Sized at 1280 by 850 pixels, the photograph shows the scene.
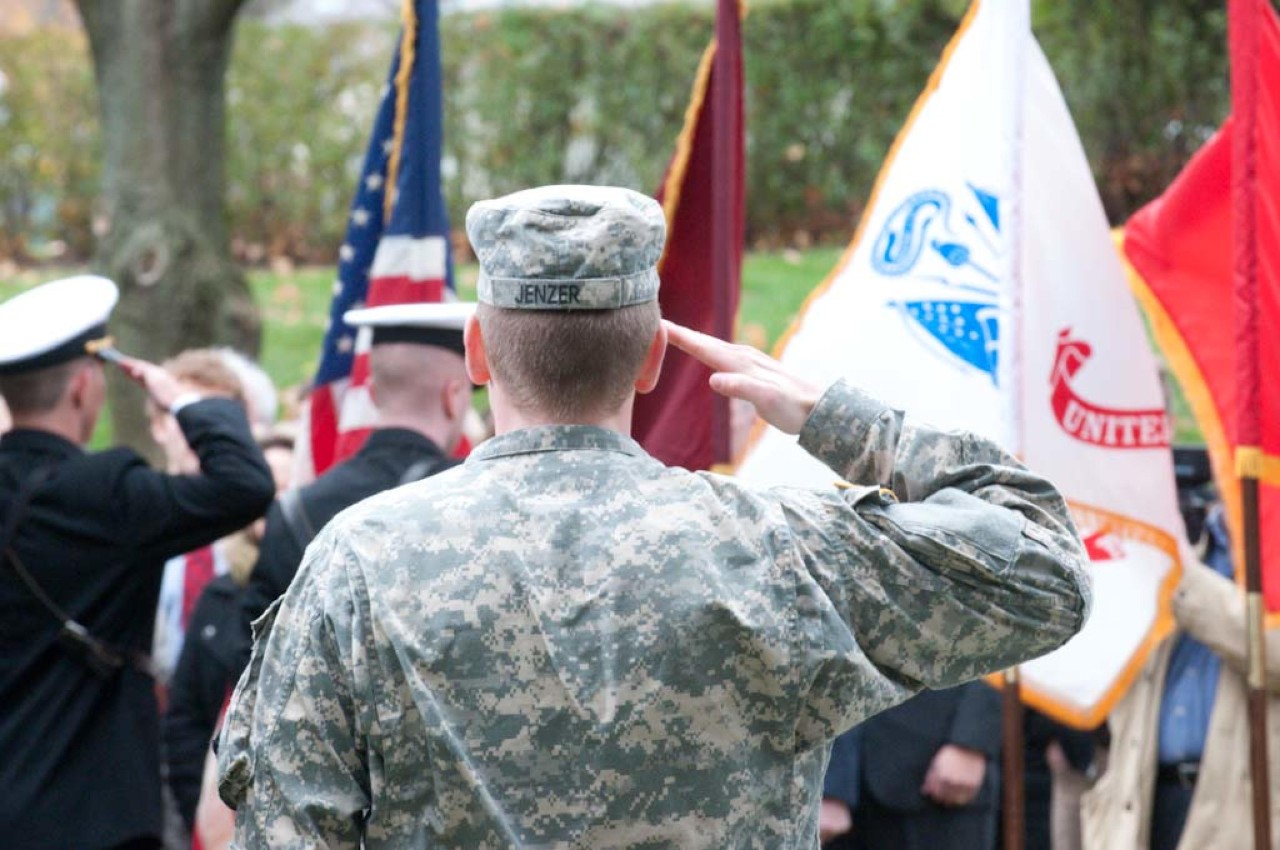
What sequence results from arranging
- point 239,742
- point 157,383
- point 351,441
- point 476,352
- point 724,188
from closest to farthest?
point 239,742
point 476,352
point 157,383
point 724,188
point 351,441

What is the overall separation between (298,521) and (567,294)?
1.97m

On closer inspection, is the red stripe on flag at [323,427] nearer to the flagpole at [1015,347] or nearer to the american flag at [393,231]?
the american flag at [393,231]

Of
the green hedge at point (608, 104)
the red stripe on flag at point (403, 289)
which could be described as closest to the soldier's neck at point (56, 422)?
the red stripe on flag at point (403, 289)

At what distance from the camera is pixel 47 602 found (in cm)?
345

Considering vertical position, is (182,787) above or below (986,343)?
below

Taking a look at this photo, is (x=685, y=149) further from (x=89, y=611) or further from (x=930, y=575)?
(x=930, y=575)

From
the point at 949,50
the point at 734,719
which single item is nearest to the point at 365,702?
the point at 734,719

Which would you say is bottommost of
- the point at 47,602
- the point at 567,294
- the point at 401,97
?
the point at 47,602

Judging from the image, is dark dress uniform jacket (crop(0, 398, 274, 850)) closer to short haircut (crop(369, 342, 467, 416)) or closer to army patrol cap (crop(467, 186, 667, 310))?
short haircut (crop(369, 342, 467, 416))

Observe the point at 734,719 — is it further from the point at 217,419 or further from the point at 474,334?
the point at 217,419

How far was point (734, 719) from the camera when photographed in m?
1.83

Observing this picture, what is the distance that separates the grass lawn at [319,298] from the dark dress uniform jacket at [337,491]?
18.1 feet

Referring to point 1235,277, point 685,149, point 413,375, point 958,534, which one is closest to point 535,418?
point 958,534

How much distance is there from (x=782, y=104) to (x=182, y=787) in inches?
277
